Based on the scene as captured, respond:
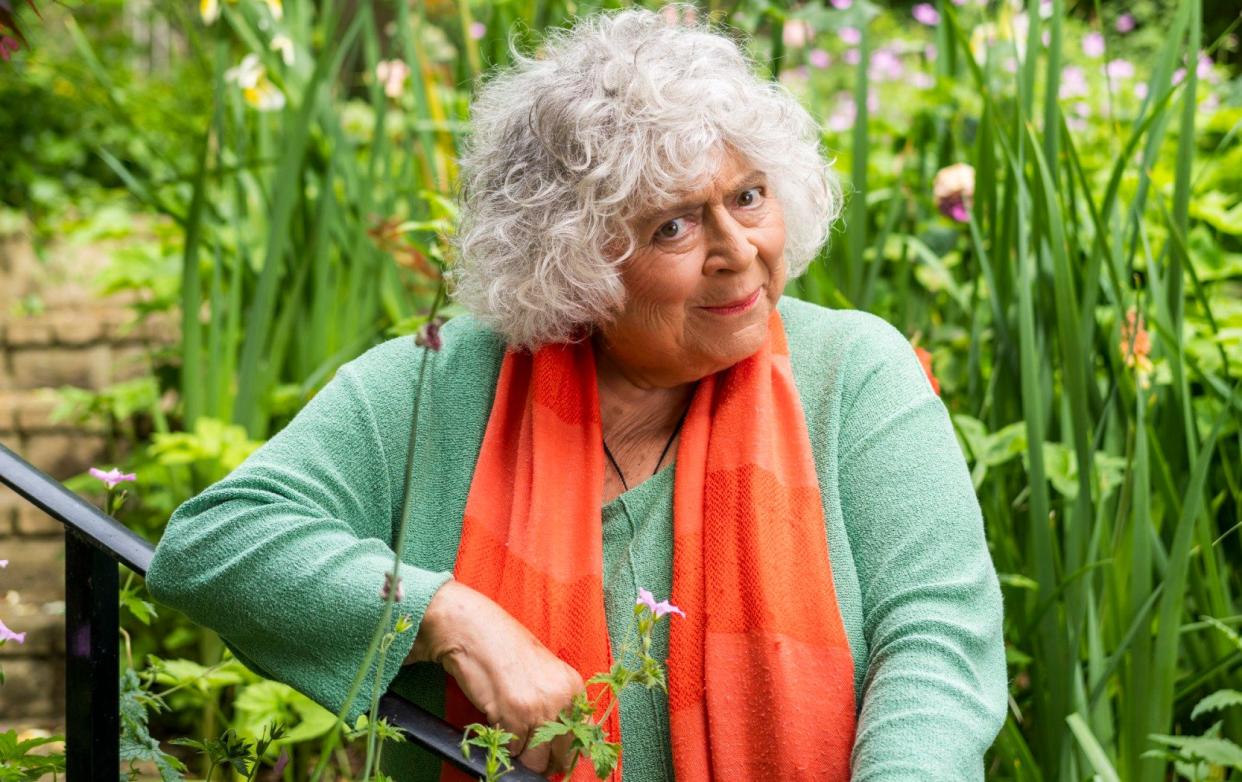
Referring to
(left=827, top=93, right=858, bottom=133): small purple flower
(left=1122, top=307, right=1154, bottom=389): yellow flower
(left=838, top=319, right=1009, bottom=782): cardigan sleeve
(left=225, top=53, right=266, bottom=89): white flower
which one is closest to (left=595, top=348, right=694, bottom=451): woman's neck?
(left=838, top=319, right=1009, bottom=782): cardigan sleeve

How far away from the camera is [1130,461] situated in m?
1.81

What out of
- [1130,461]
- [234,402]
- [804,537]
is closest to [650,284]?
[804,537]

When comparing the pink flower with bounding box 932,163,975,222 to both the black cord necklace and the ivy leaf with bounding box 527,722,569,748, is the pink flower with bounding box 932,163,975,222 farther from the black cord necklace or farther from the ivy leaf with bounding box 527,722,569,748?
the ivy leaf with bounding box 527,722,569,748

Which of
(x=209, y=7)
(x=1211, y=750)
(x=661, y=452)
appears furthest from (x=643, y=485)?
(x=209, y=7)

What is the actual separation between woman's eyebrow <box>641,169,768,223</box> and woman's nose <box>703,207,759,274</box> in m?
0.03

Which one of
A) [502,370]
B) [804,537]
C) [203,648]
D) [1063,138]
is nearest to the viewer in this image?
[804,537]

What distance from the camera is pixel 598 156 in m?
1.62

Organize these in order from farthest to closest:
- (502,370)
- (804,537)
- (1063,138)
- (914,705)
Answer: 1. (1063,138)
2. (502,370)
3. (804,537)
4. (914,705)

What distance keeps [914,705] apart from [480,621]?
0.47 meters

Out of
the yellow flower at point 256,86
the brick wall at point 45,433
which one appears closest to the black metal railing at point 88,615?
the brick wall at point 45,433

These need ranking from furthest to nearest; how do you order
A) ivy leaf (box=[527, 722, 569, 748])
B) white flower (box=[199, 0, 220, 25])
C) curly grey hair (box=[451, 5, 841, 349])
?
1. white flower (box=[199, 0, 220, 25])
2. curly grey hair (box=[451, 5, 841, 349])
3. ivy leaf (box=[527, 722, 569, 748])

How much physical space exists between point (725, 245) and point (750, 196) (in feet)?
0.29

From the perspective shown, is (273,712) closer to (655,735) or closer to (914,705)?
(655,735)

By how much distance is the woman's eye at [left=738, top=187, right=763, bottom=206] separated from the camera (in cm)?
167
